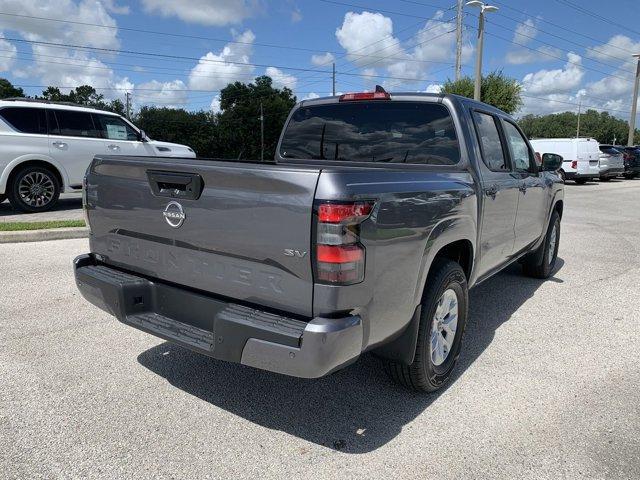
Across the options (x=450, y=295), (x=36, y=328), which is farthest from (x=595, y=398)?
(x=36, y=328)

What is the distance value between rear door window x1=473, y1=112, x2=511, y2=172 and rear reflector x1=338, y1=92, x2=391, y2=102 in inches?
28.2

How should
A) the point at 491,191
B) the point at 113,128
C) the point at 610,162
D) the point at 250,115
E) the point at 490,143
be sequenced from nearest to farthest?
the point at 491,191 < the point at 490,143 < the point at 113,128 < the point at 610,162 < the point at 250,115

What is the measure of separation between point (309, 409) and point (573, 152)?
21.4 meters

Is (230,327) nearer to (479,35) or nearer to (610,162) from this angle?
(479,35)

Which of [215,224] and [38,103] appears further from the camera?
[38,103]

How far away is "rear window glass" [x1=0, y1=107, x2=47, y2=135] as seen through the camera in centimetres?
929

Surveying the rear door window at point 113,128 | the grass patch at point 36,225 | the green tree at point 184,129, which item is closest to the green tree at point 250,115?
the green tree at point 184,129

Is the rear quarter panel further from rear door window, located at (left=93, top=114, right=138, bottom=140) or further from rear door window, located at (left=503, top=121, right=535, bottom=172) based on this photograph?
rear door window, located at (left=93, top=114, right=138, bottom=140)

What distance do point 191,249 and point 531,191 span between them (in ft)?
11.8

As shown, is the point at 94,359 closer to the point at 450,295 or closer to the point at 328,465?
the point at 328,465

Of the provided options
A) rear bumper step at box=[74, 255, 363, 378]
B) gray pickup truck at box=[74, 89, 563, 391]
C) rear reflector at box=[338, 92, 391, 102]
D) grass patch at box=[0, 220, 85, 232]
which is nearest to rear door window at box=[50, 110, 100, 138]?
grass patch at box=[0, 220, 85, 232]

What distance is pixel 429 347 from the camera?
3150mm

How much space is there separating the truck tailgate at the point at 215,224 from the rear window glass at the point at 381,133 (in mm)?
1400

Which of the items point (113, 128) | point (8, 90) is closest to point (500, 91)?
point (113, 128)
